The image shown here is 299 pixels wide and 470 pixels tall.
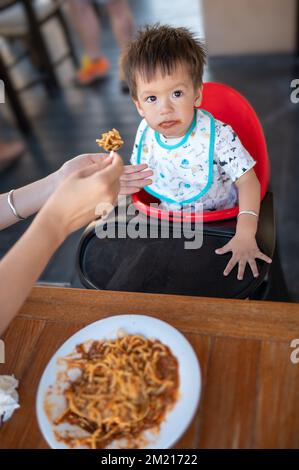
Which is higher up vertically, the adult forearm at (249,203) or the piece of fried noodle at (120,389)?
the adult forearm at (249,203)

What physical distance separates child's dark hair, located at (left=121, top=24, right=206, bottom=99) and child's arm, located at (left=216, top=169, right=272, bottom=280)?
0.31m

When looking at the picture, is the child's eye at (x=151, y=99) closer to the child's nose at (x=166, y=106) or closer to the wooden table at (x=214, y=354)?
the child's nose at (x=166, y=106)

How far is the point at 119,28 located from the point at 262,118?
152cm

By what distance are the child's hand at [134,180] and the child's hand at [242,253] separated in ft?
1.03

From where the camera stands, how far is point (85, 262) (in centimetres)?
123

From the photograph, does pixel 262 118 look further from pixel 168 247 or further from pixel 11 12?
pixel 11 12

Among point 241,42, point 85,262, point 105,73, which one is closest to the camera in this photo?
point 85,262

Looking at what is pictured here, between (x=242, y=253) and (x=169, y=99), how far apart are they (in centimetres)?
45

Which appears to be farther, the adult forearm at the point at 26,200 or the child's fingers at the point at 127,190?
the child's fingers at the point at 127,190

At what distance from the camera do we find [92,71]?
3617 mm

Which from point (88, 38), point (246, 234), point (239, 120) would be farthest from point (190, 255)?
point (88, 38)

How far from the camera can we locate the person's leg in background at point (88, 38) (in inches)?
136

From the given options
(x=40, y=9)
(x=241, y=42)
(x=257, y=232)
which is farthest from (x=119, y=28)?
(x=257, y=232)

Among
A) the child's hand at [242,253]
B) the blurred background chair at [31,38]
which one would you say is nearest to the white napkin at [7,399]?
the child's hand at [242,253]
